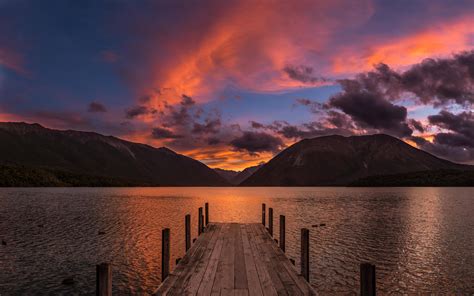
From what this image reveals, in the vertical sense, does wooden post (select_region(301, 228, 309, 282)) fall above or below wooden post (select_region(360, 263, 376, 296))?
below

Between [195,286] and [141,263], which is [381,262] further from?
[195,286]

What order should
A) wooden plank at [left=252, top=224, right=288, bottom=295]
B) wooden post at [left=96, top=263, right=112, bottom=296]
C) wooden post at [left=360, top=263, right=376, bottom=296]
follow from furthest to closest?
wooden plank at [left=252, top=224, right=288, bottom=295] → wooden post at [left=360, top=263, right=376, bottom=296] → wooden post at [left=96, top=263, right=112, bottom=296]

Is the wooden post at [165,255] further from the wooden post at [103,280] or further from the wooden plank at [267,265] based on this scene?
the wooden post at [103,280]

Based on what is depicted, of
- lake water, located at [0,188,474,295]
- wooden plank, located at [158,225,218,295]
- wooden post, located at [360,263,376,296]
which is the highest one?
wooden post, located at [360,263,376,296]

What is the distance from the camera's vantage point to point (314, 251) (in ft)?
104

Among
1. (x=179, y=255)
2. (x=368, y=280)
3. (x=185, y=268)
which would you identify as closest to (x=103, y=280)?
(x=368, y=280)

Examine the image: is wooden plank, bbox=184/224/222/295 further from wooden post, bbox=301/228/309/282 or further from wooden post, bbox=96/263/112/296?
wooden post, bbox=301/228/309/282

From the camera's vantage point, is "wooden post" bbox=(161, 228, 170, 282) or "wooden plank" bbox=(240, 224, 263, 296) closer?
"wooden plank" bbox=(240, 224, 263, 296)

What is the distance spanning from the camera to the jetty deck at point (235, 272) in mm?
12695

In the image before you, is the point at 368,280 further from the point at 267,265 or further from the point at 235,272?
the point at 267,265

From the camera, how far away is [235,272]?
15.1 meters

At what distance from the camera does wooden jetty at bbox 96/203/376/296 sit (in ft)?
31.9

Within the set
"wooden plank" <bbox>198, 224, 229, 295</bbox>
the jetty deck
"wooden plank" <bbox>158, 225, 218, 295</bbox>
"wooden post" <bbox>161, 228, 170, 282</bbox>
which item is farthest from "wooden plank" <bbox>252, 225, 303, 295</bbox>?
"wooden post" <bbox>161, 228, 170, 282</bbox>

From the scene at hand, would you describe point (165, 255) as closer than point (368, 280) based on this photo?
No
